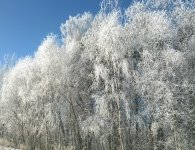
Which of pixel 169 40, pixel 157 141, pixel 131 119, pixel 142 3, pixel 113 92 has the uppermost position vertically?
pixel 142 3

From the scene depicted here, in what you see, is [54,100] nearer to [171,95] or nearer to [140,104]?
[140,104]

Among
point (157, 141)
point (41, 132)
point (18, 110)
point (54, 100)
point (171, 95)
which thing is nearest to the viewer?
point (171, 95)

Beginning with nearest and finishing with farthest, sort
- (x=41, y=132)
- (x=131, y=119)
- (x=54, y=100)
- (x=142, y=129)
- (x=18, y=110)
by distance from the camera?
(x=131, y=119) → (x=142, y=129) → (x=54, y=100) → (x=41, y=132) → (x=18, y=110)

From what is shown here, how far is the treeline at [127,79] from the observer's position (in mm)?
20391

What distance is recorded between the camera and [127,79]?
21.8 metres

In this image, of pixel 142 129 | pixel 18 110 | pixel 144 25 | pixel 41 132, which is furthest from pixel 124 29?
pixel 18 110

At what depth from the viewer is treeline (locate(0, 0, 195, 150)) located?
20.4m

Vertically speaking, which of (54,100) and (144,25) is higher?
(144,25)

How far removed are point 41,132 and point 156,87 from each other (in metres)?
13.7

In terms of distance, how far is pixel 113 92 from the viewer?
72.5ft

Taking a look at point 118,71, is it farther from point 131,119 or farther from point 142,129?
point 142,129

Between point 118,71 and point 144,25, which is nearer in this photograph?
point 118,71

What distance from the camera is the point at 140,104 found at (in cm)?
2220

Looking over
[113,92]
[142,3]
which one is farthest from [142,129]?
[142,3]
